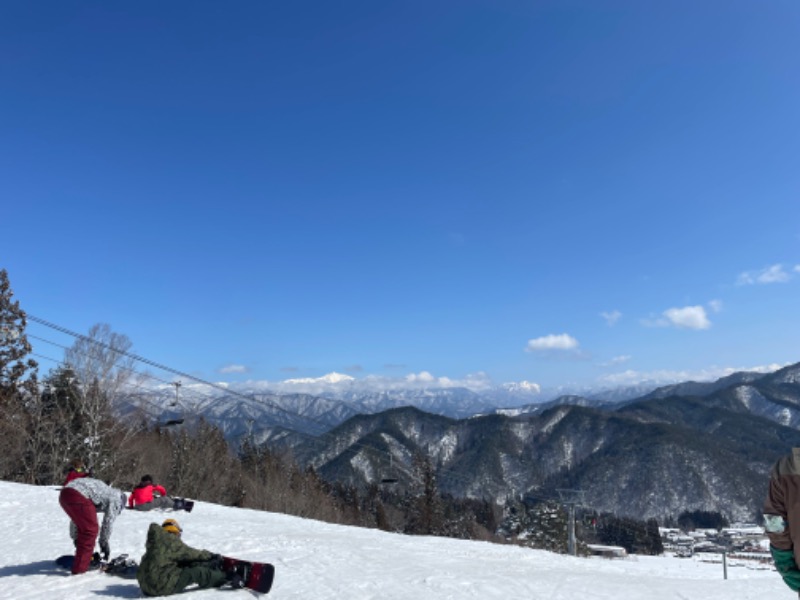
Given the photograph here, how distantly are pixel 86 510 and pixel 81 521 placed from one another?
7.4 inches

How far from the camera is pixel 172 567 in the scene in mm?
7254

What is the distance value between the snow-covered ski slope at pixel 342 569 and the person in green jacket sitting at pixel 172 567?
0.22 meters

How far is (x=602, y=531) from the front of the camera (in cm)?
11425

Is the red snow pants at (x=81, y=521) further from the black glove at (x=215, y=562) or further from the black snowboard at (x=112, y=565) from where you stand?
the black glove at (x=215, y=562)

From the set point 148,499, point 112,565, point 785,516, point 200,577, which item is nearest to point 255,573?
point 200,577

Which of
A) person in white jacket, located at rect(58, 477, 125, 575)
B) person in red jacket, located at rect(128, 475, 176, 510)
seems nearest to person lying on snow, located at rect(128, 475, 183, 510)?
person in red jacket, located at rect(128, 475, 176, 510)

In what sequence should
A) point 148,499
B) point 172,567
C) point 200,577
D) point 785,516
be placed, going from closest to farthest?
point 785,516 < point 172,567 < point 200,577 < point 148,499

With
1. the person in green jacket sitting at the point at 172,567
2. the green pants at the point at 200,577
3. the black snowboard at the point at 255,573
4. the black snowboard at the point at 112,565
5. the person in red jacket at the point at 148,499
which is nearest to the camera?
the person in green jacket sitting at the point at 172,567

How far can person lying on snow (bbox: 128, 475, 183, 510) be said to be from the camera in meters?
16.5

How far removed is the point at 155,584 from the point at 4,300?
40878 mm

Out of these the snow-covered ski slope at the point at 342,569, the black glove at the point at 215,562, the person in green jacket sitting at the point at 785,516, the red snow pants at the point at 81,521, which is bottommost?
the snow-covered ski slope at the point at 342,569

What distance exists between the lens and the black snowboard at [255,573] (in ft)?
24.8

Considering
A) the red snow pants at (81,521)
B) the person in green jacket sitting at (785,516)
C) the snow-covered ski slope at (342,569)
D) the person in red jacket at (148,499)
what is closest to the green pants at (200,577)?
the snow-covered ski slope at (342,569)

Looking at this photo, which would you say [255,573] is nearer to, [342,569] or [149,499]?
[342,569]
